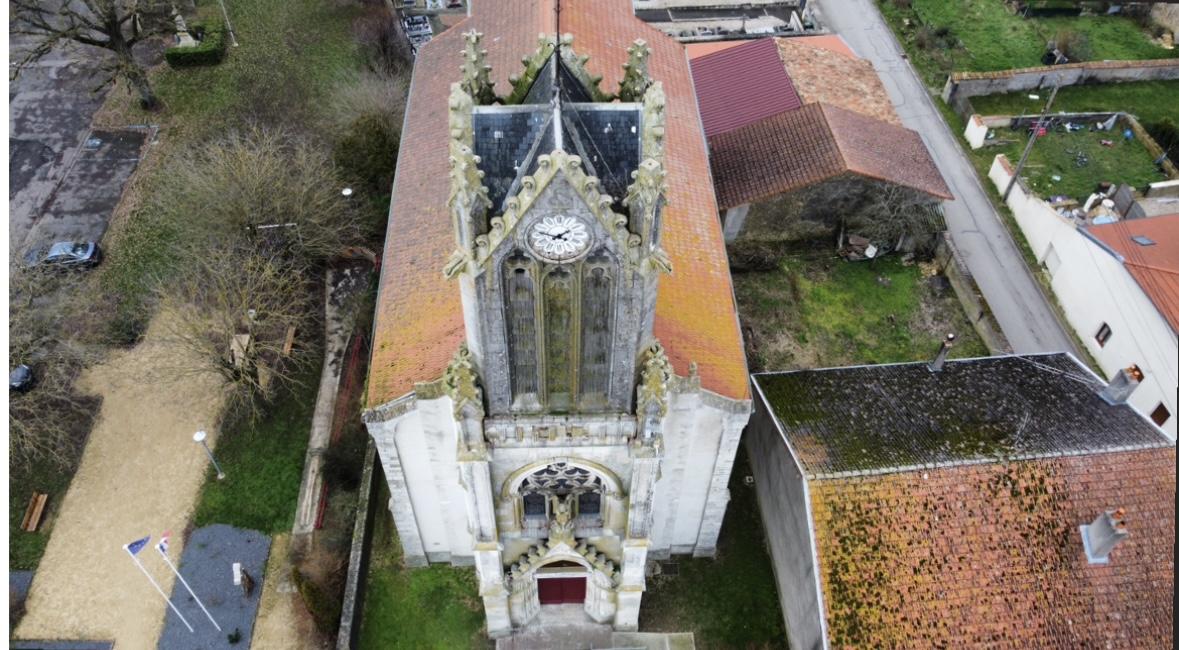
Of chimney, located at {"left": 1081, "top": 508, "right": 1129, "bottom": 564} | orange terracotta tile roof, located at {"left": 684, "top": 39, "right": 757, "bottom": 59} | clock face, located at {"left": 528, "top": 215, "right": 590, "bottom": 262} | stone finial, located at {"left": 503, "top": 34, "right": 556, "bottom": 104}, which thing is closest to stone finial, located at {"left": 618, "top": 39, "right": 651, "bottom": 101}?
stone finial, located at {"left": 503, "top": 34, "right": 556, "bottom": 104}

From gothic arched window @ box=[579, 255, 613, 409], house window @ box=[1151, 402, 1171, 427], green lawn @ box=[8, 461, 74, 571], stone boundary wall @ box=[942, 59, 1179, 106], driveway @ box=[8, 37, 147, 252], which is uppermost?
gothic arched window @ box=[579, 255, 613, 409]

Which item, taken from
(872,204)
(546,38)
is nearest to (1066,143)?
(872,204)

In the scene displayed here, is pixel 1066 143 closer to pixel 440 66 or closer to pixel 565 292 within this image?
pixel 440 66

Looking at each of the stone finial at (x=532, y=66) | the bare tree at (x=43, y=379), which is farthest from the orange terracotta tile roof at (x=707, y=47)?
the bare tree at (x=43, y=379)

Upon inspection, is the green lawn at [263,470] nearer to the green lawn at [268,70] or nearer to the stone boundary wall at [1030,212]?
the green lawn at [268,70]

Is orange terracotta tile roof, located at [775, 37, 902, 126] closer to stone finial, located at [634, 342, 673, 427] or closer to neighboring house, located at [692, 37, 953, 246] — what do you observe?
neighboring house, located at [692, 37, 953, 246]
